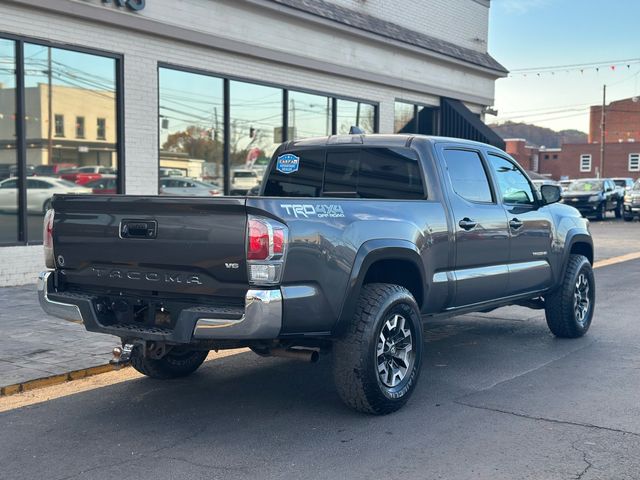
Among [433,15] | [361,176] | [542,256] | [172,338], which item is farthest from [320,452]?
[433,15]

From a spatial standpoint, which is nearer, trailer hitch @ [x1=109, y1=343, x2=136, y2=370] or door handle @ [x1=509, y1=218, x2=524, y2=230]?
trailer hitch @ [x1=109, y1=343, x2=136, y2=370]

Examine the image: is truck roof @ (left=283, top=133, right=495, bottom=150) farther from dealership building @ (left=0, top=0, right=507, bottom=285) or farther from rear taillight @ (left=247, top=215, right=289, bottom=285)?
dealership building @ (left=0, top=0, right=507, bottom=285)

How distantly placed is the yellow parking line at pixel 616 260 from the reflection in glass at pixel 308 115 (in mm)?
6051

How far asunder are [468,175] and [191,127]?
25.1 feet

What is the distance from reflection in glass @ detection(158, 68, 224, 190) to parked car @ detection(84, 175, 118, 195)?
98 centimetres

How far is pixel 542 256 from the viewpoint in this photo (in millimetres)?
7465

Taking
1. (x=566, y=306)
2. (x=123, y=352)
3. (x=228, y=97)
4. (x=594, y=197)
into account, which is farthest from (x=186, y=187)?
(x=594, y=197)

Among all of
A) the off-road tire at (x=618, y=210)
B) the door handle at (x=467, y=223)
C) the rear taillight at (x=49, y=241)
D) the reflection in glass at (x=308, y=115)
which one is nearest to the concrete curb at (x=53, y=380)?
the rear taillight at (x=49, y=241)

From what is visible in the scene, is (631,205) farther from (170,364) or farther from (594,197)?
(170,364)

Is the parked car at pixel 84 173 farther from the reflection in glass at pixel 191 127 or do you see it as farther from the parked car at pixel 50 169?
the reflection in glass at pixel 191 127

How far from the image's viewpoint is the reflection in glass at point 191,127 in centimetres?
1283

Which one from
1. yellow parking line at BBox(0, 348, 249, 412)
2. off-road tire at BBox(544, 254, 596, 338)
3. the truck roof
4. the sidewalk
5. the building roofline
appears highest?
the building roofline

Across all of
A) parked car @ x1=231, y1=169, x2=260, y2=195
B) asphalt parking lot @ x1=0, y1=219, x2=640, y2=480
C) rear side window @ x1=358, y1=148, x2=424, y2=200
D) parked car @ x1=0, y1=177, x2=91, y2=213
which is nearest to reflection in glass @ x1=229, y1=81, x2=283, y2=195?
parked car @ x1=231, y1=169, x2=260, y2=195

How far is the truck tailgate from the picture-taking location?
461 centimetres
